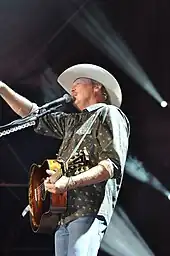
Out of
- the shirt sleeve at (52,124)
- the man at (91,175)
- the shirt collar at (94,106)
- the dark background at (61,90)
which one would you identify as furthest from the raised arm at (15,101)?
the dark background at (61,90)

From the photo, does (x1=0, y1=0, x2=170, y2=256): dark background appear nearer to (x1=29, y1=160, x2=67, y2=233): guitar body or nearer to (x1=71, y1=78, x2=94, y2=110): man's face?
(x1=71, y1=78, x2=94, y2=110): man's face

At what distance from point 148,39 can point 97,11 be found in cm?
39

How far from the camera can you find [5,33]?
3.30 m

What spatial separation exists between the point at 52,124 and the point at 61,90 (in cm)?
149

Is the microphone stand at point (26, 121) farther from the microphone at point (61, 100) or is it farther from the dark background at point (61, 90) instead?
the dark background at point (61, 90)

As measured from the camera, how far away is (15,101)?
1.91 metres

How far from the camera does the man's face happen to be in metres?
1.80

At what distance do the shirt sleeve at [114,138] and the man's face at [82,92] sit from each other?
140mm

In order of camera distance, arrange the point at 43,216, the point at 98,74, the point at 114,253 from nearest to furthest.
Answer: the point at 43,216 → the point at 98,74 → the point at 114,253

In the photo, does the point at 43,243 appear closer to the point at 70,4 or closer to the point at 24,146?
the point at 24,146

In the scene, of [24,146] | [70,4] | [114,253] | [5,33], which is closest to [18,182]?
[24,146]

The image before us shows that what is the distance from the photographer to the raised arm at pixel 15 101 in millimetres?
1883

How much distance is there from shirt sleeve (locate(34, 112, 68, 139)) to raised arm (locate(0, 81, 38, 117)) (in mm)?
Result: 74

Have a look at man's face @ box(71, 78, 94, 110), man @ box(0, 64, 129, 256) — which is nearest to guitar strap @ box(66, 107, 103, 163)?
man @ box(0, 64, 129, 256)
